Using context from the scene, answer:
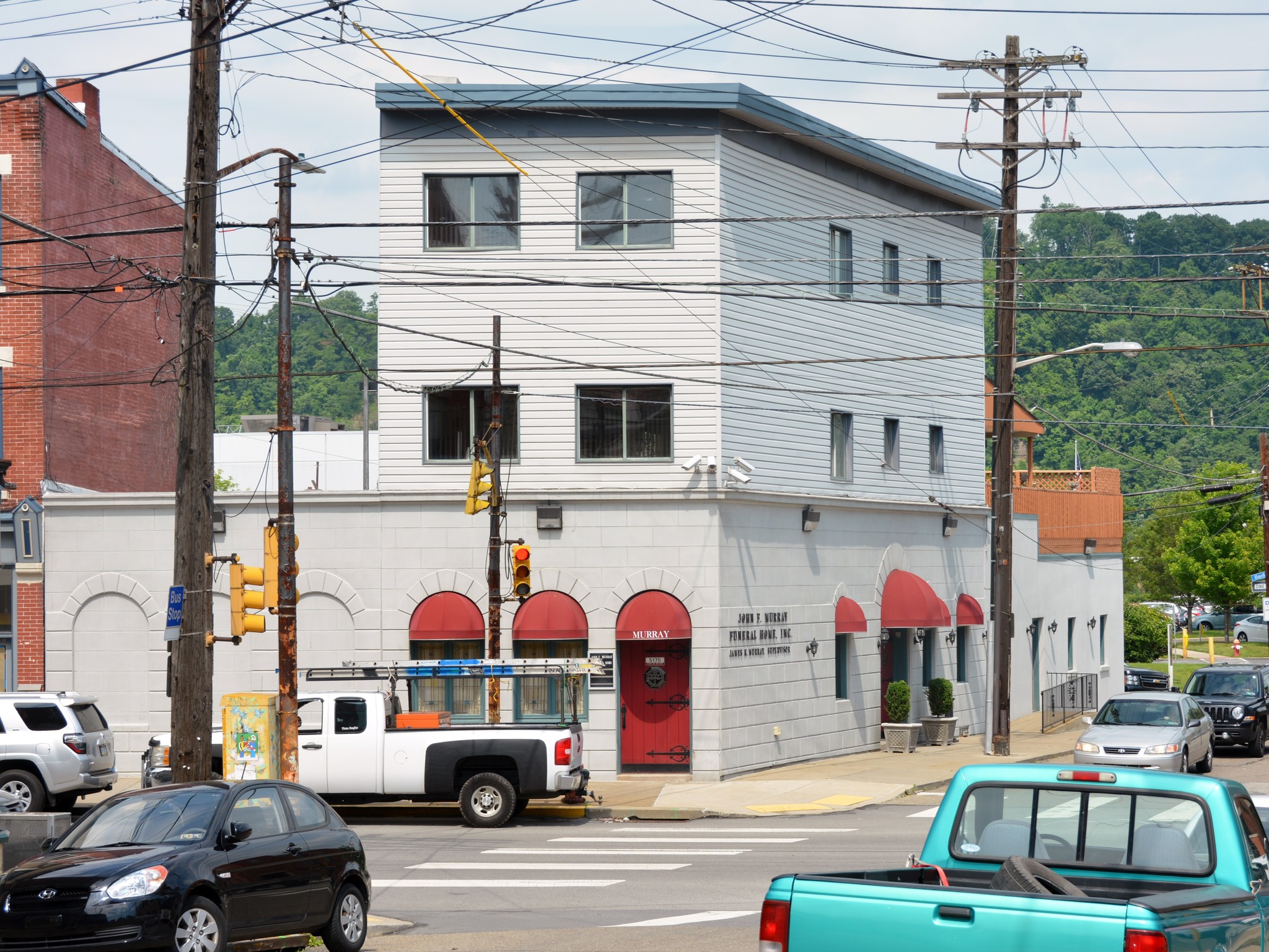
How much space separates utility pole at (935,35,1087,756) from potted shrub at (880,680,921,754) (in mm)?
2200

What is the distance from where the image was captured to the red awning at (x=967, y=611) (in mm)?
37656

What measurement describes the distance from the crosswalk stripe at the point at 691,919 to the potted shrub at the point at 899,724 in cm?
1941

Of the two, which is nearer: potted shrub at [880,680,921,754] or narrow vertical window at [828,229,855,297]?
narrow vertical window at [828,229,855,297]

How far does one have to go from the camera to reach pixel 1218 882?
719cm

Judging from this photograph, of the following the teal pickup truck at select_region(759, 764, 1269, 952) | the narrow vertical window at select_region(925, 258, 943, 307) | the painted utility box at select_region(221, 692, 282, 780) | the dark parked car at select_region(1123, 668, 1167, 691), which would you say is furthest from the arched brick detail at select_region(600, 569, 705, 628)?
the dark parked car at select_region(1123, 668, 1167, 691)

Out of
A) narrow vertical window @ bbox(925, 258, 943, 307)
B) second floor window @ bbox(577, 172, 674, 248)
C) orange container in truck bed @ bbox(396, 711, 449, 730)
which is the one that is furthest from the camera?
narrow vertical window @ bbox(925, 258, 943, 307)

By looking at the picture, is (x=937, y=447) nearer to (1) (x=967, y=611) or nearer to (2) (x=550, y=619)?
(1) (x=967, y=611)

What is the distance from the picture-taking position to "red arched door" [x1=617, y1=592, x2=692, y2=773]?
2838 centimetres

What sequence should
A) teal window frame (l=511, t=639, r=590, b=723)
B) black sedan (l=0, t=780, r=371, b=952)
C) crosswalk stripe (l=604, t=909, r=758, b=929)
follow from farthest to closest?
teal window frame (l=511, t=639, r=590, b=723), crosswalk stripe (l=604, t=909, r=758, b=929), black sedan (l=0, t=780, r=371, b=952)

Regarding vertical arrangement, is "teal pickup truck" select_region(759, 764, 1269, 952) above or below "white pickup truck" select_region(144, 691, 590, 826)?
above

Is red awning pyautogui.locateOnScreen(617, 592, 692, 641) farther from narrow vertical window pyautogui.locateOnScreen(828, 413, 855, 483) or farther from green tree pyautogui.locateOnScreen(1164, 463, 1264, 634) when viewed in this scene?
green tree pyautogui.locateOnScreen(1164, 463, 1264, 634)

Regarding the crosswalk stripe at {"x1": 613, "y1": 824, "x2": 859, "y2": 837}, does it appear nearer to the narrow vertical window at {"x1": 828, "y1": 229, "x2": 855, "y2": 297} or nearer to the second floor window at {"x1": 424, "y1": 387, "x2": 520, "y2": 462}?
the second floor window at {"x1": 424, "y1": 387, "x2": 520, "y2": 462}

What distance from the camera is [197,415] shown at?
16.0 m

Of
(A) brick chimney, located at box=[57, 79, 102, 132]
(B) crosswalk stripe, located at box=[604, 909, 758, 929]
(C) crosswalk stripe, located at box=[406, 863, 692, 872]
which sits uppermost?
(A) brick chimney, located at box=[57, 79, 102, 132]
